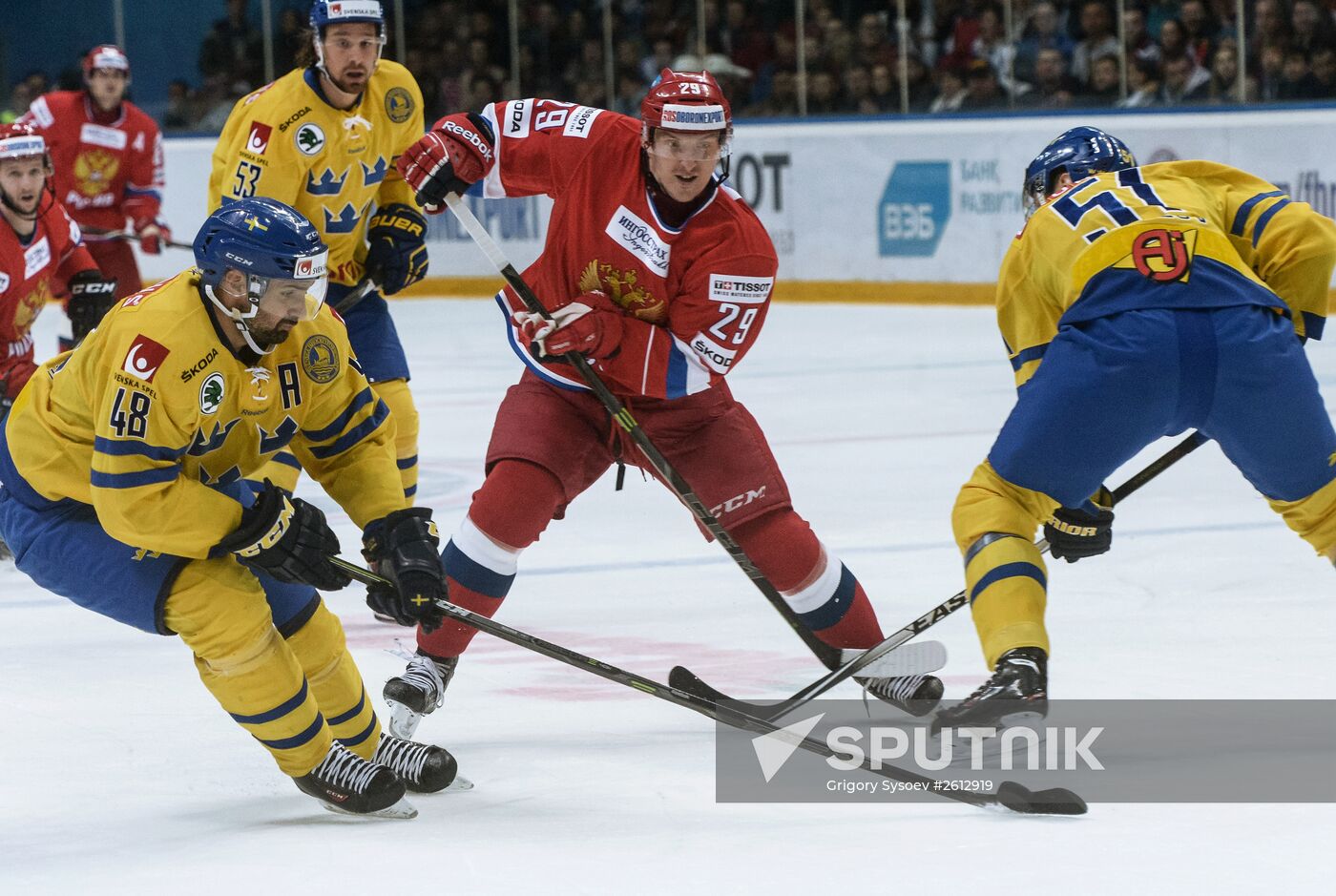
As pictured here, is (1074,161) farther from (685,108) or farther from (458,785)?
(458,785)

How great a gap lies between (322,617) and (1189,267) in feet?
4.80

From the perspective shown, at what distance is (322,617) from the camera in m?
3.28

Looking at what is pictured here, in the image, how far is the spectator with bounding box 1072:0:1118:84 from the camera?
410 inches

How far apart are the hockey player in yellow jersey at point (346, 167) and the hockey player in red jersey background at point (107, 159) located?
130 inches

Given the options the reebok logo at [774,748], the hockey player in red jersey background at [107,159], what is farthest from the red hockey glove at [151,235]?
the reebok logo at [774,748]

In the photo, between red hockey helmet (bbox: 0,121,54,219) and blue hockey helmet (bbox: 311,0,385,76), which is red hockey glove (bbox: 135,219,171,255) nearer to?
red hockey helmet (bbox: 0,121,54,219)

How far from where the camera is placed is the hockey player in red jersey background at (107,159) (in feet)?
27.0

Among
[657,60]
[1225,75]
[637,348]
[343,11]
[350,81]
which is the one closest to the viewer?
[637,348]

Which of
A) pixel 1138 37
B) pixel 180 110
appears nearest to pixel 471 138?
pixel 1138 37

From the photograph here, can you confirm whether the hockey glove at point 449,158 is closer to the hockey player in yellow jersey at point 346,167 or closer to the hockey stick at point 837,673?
the hockey player in yellow jersey at point 346,167

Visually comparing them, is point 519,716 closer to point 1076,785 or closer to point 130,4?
point 1076,785

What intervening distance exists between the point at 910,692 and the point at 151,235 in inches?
205

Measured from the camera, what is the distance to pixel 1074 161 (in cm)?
346

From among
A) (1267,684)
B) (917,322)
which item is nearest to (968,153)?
(917,322)
